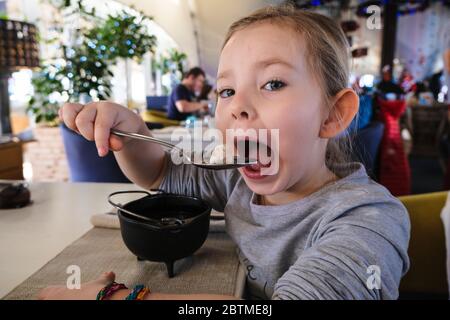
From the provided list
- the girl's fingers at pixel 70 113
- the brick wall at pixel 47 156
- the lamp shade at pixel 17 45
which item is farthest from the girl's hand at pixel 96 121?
the brick wall at pixel 47 156

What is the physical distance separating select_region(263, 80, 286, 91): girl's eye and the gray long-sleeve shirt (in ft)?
0.46

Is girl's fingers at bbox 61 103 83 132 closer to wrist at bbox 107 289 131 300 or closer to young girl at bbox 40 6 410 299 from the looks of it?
young girl at bbox 40 6 410 299

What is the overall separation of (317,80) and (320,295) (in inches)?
8.5

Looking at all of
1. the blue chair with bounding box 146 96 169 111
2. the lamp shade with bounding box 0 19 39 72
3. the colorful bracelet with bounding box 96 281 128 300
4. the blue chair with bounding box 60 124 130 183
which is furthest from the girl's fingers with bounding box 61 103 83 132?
the lamp shade with bounding box 0 19 39 72

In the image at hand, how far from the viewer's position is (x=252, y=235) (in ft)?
1.52

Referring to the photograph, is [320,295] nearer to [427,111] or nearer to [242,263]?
[242,263]

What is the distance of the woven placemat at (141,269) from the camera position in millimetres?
386

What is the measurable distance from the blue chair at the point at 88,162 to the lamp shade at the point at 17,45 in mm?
537

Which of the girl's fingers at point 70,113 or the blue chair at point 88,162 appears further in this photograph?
the blue chair at point 88,162

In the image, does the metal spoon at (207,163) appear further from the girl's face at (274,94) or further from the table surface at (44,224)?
the table surface at (44,224)

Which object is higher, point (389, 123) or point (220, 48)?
point (220, 48)

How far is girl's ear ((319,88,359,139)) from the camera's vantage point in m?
0.39
